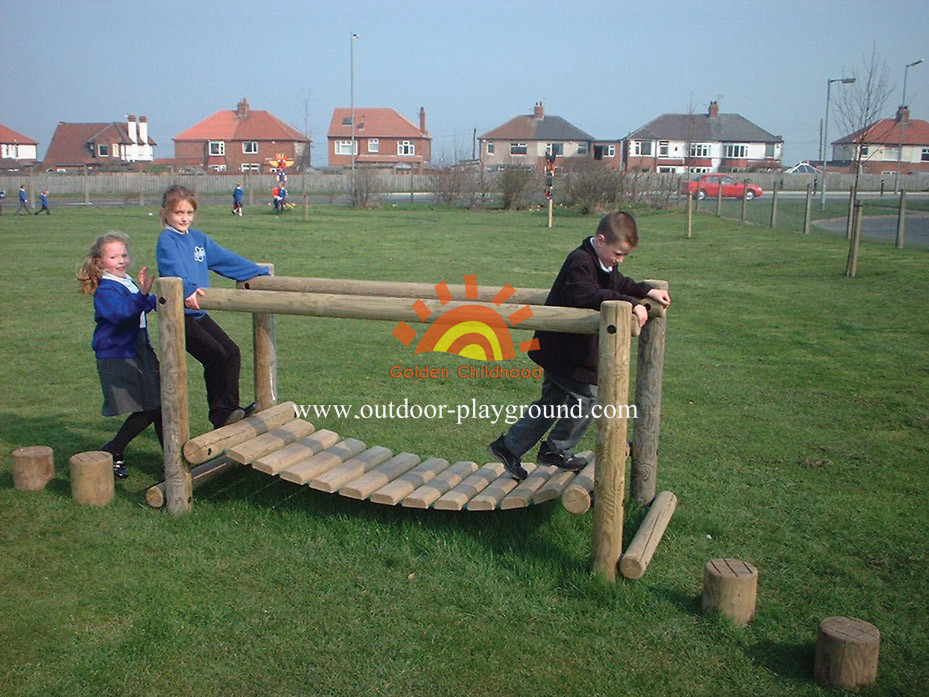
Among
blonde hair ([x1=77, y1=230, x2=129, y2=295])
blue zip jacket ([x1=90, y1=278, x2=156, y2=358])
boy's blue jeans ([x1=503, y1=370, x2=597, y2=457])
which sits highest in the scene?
blonde hair ([x1=77, y1=230, x2=129, y2=295])

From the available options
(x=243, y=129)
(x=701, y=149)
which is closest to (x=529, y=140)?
(x=701, y=149)

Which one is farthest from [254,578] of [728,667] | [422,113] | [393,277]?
[422,113]

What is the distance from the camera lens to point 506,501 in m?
5.02

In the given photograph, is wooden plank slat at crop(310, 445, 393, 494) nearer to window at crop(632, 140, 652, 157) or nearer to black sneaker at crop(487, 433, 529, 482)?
black sneaker at crop(487, 433, 529, 482)

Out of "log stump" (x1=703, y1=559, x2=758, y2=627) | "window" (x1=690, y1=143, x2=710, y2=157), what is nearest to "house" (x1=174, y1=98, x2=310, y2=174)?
"window" (x1=690, y1=143, x2=710, y2=157)

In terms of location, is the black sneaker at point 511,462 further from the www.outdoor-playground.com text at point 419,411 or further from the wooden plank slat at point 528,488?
the www.outdoor-playground.com text at point 419,411

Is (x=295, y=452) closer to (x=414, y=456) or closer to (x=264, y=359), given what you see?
(x=414, y=456)

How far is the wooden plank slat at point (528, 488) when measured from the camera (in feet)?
16.4

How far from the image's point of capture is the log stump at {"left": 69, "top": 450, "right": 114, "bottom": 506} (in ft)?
18.3

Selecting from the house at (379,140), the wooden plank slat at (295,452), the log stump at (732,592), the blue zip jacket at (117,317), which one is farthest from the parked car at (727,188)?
the log stump at (732,592)

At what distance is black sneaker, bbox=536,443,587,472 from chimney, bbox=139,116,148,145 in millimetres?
105998

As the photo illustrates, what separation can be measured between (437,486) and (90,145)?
A: 3973 inches

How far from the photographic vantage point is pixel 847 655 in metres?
3.71

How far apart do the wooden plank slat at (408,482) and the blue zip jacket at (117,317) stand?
2040mm
